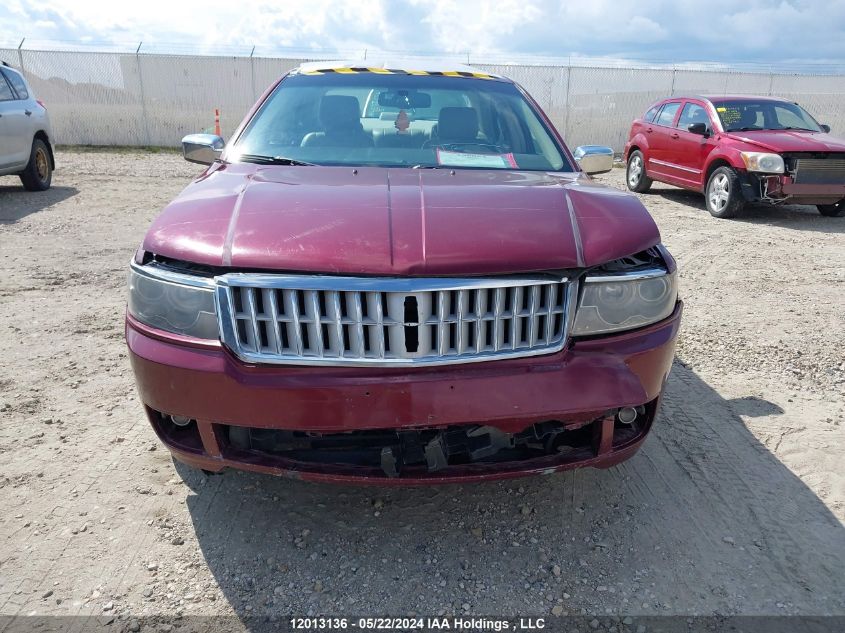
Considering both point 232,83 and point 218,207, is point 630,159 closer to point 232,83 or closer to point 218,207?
point 218,207

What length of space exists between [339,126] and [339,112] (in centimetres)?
13

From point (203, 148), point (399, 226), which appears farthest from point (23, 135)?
point (399, 226)

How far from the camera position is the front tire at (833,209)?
9.08 m

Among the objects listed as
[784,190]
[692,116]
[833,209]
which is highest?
[692,116]

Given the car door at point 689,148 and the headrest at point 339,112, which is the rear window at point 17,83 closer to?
the headrest at point 339,112

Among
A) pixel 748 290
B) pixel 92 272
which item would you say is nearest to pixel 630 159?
pixel 748 290

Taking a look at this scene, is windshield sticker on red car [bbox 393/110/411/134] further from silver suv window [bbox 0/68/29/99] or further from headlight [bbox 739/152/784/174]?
silver suv window [bbox 0/68/29/99]

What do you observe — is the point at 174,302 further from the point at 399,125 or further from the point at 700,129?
the point at 700,129

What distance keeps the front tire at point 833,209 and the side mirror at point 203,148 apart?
8.31 m

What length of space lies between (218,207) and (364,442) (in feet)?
3.18

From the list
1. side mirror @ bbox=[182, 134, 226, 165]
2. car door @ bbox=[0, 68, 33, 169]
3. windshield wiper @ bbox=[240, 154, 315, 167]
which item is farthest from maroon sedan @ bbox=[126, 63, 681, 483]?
car door @ bbox=[0, 68, 33, 169]

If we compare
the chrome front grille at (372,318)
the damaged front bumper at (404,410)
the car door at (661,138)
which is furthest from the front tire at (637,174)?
the chrome front grille at (372,318)

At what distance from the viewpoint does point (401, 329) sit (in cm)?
206

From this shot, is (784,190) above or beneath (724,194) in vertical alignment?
above
